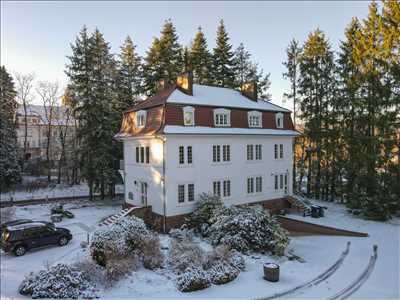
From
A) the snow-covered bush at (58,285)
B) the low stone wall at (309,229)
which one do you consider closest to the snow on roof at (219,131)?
the low stone wall at (309,229)

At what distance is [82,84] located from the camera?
27328mm

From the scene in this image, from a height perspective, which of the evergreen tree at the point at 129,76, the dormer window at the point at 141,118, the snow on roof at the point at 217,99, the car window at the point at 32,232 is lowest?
the car window at the point at 32,232

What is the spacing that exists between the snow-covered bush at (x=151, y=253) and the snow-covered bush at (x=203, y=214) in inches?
212

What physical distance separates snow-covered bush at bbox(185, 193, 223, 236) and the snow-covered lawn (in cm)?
172

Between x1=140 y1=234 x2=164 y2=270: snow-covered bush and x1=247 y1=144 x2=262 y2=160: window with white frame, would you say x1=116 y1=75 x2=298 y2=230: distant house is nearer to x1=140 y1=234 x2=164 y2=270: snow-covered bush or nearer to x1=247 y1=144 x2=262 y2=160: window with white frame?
x1=247 y1=144 x2=262 y2=160: window with white frame

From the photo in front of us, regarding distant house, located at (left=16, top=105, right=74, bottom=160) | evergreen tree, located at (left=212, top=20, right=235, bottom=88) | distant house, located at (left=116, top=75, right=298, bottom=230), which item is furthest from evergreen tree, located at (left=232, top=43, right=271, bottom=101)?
distant house, located at (left=16, top=105, right=74, bottom=160)

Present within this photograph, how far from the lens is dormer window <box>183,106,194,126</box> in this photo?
19.3m

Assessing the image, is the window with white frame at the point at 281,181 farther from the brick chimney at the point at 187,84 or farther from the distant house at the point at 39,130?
the distant house at the point at 39,130

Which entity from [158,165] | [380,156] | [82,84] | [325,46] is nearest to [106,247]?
[158,165]

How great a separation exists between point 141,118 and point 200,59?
1945 cm

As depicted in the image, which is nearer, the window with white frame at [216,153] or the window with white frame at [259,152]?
the window with white frame at [216,153]

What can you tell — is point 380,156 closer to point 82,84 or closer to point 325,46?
point 325,46

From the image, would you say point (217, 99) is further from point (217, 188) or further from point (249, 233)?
point (249, 233)

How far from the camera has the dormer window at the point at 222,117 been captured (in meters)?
20.8
